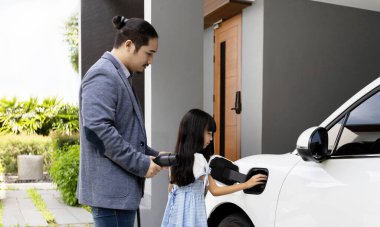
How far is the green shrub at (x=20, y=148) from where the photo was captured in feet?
44.3

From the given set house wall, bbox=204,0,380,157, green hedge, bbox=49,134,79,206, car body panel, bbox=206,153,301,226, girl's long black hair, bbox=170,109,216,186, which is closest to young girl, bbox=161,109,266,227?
girl's long black hair, bbox=170,109,216,186

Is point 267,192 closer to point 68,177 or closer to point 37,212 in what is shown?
point 37,212

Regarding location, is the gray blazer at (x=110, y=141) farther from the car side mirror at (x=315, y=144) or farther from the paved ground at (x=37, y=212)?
the paved ground at (x=37, y=212)

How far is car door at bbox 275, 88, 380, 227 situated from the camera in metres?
2.23

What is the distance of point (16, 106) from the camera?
50.5ft

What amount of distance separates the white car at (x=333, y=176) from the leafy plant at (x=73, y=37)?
23.3 m

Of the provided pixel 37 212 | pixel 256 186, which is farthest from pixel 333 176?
pixel 37 212

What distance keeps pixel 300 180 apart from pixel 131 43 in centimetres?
115

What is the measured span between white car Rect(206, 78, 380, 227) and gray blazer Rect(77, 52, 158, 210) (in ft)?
2.81

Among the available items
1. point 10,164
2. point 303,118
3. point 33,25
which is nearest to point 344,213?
point 303,118

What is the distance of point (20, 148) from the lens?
13.8 metres

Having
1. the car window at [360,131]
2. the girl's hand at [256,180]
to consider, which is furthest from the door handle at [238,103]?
the car window at [360,131]

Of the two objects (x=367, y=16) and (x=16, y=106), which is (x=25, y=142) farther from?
(x=367, y=16)

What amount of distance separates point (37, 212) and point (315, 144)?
19.5 feet
